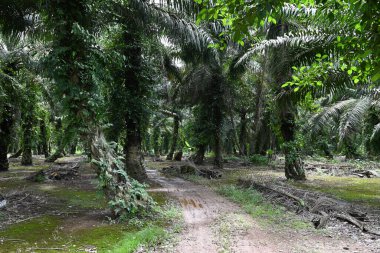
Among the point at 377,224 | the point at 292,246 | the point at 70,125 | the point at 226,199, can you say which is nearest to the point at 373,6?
the point at 292,246

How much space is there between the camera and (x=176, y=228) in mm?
6754

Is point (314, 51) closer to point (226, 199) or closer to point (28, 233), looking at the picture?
point (226, 199)

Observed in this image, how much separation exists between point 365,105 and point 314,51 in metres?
8.20

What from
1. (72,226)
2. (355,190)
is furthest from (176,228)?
(355,190)

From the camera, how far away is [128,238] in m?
A: 5.89

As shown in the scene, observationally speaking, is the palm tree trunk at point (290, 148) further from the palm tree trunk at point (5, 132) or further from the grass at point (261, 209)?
the palm tree trunk at point (5, 132)

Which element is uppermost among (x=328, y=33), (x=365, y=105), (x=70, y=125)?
(x=328, y=33)

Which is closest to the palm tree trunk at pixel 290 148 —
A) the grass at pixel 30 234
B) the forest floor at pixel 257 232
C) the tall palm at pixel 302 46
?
the tall palm at pixel 302 46

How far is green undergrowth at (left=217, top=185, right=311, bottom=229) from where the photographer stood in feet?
23.5

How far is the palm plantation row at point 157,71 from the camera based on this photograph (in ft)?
23.9

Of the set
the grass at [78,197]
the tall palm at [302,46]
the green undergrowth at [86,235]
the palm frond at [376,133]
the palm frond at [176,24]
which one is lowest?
the green undergrowth at [86,235]

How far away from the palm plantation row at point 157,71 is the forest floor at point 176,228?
1.12 meters

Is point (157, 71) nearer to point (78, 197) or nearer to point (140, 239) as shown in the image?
point (78, 197)

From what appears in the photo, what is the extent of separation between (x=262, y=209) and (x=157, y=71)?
27.0ft
